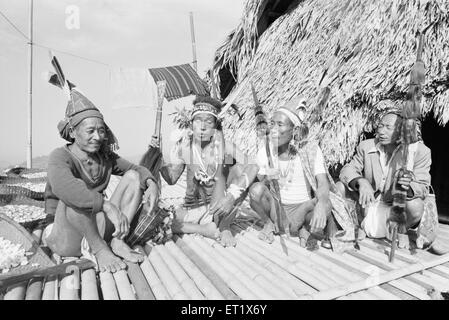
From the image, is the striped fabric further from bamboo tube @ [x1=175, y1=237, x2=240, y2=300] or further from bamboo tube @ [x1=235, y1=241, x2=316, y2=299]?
bamboo tube @ [x1=235, y1=241, x2=316, y2=299]

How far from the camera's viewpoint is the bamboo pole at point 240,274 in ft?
6.47

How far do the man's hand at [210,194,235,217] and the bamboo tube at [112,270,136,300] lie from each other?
96 cm

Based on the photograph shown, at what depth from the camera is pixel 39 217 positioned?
11.4ft

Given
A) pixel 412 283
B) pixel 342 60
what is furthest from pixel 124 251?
pixel 342 60

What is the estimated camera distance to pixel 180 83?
630 cm

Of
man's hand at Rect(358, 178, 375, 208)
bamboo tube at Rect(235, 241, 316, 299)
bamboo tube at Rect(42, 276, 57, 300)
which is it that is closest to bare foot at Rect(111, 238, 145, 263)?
bamboo tube at Rect(42, 276, 57, 300)

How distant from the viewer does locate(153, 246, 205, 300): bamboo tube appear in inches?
77.8

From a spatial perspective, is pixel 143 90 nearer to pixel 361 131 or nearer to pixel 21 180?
pixel 361 131

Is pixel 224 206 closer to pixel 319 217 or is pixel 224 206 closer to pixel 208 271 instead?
pixel 208 271

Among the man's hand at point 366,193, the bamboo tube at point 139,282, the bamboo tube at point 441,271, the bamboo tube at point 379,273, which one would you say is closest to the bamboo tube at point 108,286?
the bamboo tube at point 139,282

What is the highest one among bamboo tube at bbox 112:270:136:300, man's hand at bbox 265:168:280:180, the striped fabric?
the striped fabric

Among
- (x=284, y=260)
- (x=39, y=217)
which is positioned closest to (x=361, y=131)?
(x=284, y=260)

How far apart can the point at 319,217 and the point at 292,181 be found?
1.70 feet
